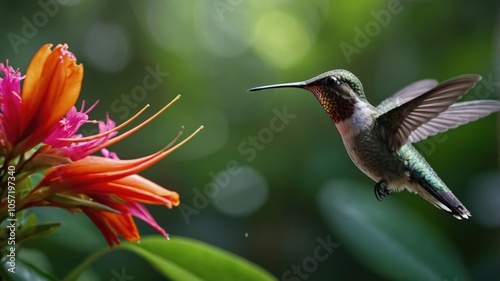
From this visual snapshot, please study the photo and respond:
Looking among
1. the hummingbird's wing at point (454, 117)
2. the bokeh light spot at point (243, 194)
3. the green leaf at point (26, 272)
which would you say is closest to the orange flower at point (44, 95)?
the green leaf at point (26, 272)

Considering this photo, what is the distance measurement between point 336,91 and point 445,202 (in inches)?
14.3

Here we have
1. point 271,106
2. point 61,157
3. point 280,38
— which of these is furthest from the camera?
point 280,38

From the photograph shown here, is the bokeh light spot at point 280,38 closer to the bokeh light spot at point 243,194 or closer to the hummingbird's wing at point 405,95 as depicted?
the bokeh light spot at point 243,194

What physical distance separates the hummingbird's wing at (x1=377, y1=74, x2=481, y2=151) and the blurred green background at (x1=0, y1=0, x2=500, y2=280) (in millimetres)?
1070

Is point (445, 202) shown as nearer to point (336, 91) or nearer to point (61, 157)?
point (336, 91)

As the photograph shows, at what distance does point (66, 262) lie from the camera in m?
2.90

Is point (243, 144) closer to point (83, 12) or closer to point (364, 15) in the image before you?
point (364, 15)

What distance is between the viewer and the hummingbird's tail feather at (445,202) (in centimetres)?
153

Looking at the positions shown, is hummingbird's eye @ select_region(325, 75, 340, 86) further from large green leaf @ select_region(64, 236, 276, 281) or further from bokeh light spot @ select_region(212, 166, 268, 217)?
bokeh light spot @ select_region(212, 166, 268, 217)

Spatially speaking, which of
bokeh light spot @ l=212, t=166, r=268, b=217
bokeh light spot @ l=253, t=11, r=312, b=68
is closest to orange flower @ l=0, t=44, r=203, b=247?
bokeh light spot @ l=212, t=166, r=268, b=217

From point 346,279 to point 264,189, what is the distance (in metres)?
0.57

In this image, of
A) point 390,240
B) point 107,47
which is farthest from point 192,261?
point 107,47

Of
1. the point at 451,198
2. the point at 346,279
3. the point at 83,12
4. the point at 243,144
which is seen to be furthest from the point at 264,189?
the point at 451,198

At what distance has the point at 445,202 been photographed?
1.55m
